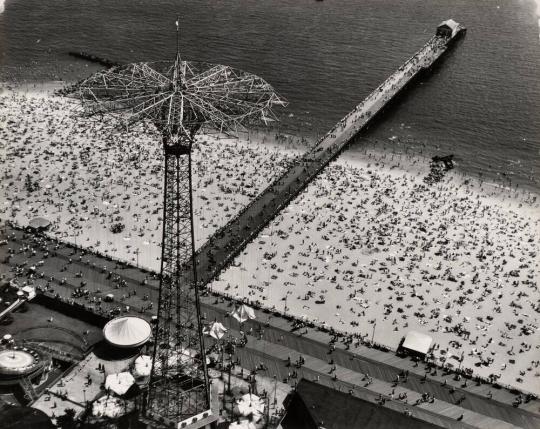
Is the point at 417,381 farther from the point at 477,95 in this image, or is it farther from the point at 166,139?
the point at 477,95

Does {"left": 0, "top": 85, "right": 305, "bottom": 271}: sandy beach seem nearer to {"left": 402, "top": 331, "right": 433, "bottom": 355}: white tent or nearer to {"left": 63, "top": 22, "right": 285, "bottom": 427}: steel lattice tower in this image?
{"left": 63, "top": 22, "right": 285, "bottom": 427}: steel lattice tower

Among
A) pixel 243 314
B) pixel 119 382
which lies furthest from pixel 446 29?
pixel 119 382

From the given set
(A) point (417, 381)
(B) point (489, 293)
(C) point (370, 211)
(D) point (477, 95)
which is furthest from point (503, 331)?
(D) point (477, 95)

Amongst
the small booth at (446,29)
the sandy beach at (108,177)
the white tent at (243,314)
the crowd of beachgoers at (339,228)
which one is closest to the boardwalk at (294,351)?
the crowd of beachgoers at (339,228)

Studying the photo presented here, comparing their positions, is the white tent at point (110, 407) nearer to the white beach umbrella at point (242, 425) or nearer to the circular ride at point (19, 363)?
the circular ride at point (19, 363)

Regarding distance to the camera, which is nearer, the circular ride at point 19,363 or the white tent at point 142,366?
the circular ride at point 19,363

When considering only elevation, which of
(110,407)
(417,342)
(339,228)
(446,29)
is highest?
(446,29)

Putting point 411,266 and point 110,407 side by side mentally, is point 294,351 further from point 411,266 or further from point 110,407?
point 411,266
